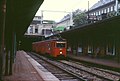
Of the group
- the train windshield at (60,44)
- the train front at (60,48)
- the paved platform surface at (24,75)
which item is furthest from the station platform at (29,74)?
the train windshield at (60,44)

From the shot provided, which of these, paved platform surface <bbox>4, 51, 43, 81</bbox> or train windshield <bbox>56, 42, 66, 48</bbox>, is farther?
train windshield <bbox>56, 42, 66, 48</bbox>

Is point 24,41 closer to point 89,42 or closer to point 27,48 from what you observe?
point 27,48

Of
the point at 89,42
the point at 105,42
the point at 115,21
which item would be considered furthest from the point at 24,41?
the point at 115,21

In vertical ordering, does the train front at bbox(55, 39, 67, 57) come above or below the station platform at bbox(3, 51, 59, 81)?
above

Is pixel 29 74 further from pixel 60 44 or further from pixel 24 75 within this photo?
pixel 60 44

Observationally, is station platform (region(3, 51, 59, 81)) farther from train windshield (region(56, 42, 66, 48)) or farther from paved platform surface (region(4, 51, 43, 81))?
train windshield (region(56, 42, 66, 48))

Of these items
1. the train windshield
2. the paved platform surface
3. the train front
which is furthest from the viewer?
the train windshield

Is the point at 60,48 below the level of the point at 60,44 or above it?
below

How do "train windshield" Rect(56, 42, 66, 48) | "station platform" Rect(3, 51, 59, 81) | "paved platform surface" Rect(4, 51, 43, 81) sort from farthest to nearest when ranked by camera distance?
"train windshield" Rect(56, 42, 66, 48) < "station platform" Rect(3, 51, 59, 81) < "paved platform surface" Rect(4, 51, 43, 81)

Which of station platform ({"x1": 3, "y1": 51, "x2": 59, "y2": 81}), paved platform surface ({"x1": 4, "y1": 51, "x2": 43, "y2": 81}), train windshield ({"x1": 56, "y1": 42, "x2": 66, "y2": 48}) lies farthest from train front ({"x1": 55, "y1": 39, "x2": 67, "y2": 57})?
paved platform surface ({"x1": 4, "y1": 51, "x2": 43, "y2": 81})

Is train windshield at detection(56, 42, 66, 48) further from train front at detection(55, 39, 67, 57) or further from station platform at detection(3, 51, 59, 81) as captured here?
station platform at detection(3, 51, 59, 81)

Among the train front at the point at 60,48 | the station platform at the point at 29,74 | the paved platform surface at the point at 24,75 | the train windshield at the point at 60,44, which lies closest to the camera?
the paved platform surface at the point at 24,75

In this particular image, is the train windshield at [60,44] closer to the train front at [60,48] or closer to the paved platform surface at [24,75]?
the train front at [60,48]

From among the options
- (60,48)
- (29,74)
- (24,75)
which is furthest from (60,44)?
(24,75)
